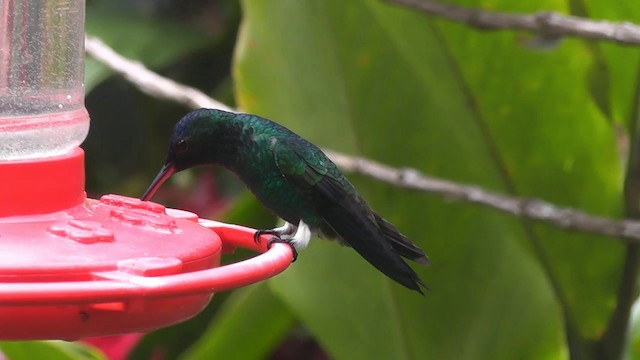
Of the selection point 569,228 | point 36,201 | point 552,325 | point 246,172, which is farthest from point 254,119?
point 552,325

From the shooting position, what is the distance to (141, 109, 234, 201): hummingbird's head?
153 cm

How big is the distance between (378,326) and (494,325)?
0.92ft

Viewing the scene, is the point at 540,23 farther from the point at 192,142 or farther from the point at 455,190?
the point at 192,142

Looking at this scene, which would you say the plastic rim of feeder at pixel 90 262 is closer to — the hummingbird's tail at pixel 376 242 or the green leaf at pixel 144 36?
the hummingbird's tail at pixel 376 242

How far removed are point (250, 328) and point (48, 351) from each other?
26.6 inches

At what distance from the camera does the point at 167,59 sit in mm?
3836

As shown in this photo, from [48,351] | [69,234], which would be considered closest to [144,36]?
[48,351]

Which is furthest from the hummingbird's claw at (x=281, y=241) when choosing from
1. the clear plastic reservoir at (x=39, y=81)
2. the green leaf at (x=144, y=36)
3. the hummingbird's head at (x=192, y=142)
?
the green leaf at (x=144, y=36)

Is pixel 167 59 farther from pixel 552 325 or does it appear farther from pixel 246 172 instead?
pixel 246 172

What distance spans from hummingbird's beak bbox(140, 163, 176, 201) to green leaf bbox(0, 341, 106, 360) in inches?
19.1

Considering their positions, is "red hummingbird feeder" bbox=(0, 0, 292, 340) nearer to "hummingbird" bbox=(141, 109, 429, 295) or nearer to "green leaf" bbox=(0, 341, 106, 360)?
"hummingbird" bbox=(141, 109, 429, 295)

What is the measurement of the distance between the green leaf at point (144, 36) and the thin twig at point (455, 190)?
121 cm

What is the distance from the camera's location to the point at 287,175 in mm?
1620

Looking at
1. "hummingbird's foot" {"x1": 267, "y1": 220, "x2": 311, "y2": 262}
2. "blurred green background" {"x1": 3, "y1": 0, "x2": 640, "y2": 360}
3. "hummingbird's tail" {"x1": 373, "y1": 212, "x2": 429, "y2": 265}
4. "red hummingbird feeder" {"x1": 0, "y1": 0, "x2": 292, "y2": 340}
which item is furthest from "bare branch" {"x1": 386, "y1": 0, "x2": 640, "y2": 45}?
"red hummingbird feeder" {"x1": 0, "y1": 0, "x2": 292, "y2": 340}
